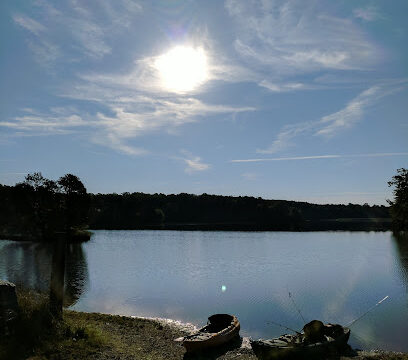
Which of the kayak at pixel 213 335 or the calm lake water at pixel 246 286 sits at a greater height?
the kayak at pixel 213 335

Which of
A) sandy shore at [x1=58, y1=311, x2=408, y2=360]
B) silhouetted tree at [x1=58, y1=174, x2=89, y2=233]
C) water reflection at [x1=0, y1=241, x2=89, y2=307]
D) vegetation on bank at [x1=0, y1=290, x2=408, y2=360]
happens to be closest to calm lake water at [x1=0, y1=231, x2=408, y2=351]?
water reflection at [x1=0, y1=241, x2=89, y2=307]

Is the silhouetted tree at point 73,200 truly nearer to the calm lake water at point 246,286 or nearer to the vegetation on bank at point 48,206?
the vegetation on bank at point 48,206

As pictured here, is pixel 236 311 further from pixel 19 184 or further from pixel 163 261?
pixel 19 184

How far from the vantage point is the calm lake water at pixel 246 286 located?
1305 inches

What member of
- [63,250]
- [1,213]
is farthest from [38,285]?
[1,213]

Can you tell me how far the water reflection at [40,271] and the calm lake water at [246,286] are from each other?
12cm

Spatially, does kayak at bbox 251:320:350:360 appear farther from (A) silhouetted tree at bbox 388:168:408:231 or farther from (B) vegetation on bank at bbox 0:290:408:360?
(A) silhouetted tree at bbox 388:168:408:231

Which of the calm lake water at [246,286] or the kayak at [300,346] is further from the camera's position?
the calm lake water at [246,286]

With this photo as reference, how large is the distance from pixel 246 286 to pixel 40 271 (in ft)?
101

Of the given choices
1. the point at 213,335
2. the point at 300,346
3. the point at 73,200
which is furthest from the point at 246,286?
the point at 73,200

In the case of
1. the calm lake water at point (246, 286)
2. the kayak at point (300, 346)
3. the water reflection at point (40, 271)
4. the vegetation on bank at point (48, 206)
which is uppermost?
the vegetation on bank at point (48, 206)

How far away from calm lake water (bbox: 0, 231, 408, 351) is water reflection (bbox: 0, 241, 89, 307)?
119 millimetres

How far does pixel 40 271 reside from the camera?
53.4 metres

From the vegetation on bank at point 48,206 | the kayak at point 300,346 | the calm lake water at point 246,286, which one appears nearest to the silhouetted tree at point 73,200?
the vegetation on bank at point 48,206
